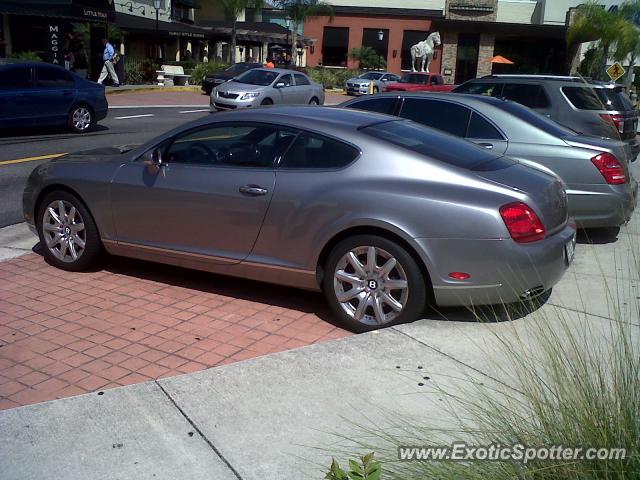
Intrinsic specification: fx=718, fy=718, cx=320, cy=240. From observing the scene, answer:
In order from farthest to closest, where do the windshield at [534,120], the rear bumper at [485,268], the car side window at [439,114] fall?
the car side window at [439,114], the windshield at [534,120], the rear bumper at [485,268]

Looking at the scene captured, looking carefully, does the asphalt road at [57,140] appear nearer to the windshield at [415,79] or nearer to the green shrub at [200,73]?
the windshield at [415,79]

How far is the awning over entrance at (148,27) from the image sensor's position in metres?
35.7

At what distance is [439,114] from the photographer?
7.92 metres

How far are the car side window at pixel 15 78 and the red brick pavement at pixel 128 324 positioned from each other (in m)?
9.11

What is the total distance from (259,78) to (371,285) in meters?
19.5

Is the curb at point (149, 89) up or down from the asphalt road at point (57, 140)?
up

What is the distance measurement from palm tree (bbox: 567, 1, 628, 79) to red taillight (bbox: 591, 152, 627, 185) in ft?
95.7

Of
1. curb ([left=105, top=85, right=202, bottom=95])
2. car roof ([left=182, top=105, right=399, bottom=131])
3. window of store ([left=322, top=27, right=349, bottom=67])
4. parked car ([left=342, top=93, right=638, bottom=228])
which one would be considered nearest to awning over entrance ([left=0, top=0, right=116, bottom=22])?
curb ([left=105, top=85, right=202, bottom=95])

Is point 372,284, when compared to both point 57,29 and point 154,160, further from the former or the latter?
point 57,29

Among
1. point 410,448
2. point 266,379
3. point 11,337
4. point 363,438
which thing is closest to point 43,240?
point 11,337

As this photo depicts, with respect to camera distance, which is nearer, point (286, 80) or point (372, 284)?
point (372, 284)

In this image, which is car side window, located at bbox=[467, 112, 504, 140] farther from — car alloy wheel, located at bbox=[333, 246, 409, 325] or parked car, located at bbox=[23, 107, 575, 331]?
car alloy wheel, located at bbox=[333, 246, 409, 325]

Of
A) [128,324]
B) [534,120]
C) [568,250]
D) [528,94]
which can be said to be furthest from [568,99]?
[128,324]

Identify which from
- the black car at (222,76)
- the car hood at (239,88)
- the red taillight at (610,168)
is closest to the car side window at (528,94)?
the red taillight at (610,168)
